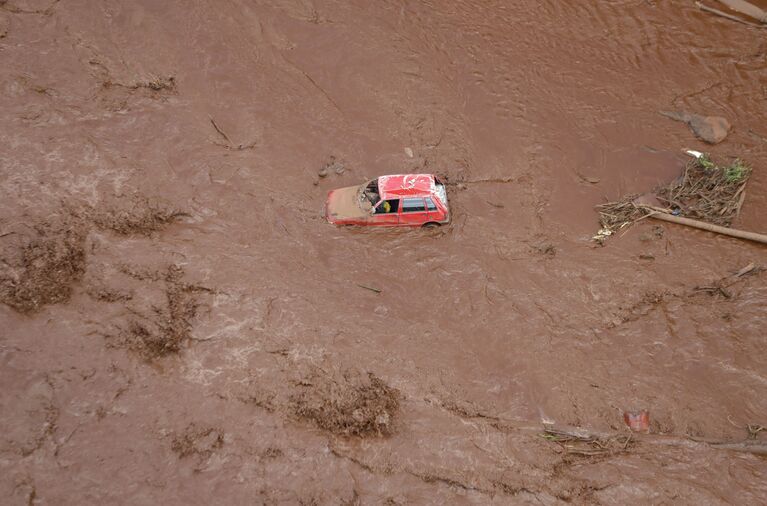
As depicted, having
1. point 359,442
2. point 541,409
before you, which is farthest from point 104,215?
point 541,409

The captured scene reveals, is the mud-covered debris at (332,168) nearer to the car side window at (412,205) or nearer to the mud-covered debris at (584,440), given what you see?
the car side window at (412,205)

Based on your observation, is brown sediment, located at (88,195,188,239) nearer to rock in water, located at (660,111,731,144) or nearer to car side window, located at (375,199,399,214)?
car side window, located at (375,199,399,214)

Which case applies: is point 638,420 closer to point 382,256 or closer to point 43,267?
point 382,256

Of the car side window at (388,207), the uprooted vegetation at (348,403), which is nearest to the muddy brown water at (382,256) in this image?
the uprooted vegetation at (348,403)

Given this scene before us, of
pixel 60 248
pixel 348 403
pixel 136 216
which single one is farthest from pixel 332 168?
pixel 60 248

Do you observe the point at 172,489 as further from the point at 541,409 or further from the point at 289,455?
the point at 541,409

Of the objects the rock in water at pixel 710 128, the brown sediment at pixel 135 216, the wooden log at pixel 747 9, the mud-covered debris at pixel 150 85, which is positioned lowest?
the brown sediment at pixel 135 216

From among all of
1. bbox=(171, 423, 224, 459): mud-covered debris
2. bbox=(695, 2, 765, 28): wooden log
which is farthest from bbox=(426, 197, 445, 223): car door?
bbox=(695, 2, 765, 28): wooden log
